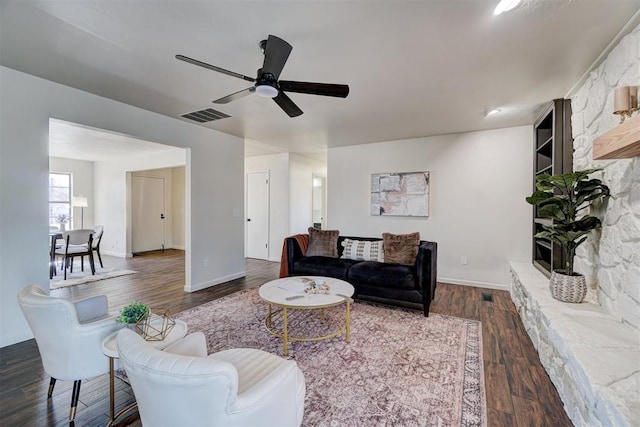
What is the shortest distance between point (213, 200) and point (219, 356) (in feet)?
11.0

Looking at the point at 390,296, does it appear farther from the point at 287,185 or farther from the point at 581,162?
the point at 287,185

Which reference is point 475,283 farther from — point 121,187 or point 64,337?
point 121,187

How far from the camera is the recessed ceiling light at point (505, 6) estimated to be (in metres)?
1.63

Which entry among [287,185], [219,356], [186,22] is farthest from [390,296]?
[287,185]

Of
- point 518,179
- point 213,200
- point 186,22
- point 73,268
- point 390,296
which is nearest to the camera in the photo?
point 186,22

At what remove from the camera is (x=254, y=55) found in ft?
7.38

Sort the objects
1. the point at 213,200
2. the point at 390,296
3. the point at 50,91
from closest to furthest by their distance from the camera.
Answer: the point at 50,91, the point at 390,296, the point at 213,200

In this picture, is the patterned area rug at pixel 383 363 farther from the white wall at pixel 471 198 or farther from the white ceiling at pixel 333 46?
the white ceiling at pixel 333 46

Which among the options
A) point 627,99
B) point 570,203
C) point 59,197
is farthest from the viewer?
point 59,197

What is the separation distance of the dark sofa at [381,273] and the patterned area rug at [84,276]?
3.41 metres

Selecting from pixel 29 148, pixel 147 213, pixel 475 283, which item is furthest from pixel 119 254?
pixel 475 283

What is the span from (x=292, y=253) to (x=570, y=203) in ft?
10.5

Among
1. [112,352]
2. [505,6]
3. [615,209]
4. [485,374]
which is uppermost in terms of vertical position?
[505,6]

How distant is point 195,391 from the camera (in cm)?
98
